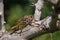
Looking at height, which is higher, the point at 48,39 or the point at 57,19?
the point at 57,19

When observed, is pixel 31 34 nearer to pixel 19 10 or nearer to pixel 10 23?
pixel 10 23

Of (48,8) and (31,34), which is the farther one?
(48,8)

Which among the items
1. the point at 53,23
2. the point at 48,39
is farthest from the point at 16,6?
the point at 53,23

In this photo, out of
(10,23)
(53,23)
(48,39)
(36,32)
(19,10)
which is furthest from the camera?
(19,10)

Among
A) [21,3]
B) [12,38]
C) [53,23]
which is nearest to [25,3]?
[21,3]

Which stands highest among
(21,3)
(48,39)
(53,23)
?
(53,23)

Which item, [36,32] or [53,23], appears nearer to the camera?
[53,23]

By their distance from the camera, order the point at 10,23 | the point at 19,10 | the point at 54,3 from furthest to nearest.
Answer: the point at 19,10 → the point at 10,23 → the point at 54,3

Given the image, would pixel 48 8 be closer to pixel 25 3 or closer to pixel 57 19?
pixel 25 3

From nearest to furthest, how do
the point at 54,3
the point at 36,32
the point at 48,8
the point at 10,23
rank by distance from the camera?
1. the point at 54,3
2. the point at 36,32
3. the point at 48,8
4. the point at 10,23
